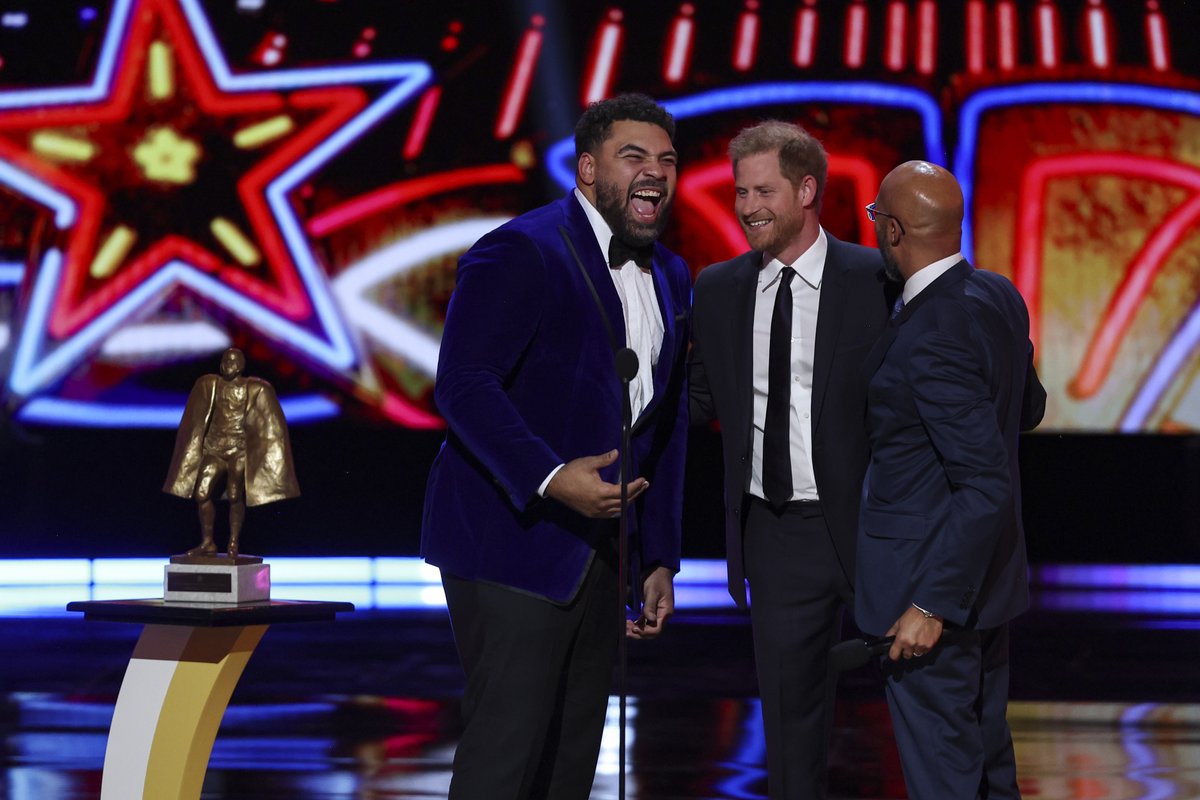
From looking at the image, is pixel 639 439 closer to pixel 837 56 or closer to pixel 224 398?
pixel 224 398

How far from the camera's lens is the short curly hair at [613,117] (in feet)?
8.06

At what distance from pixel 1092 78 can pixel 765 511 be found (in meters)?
6.08

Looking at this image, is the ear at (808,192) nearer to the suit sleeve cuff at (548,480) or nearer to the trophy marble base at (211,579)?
the suit sleeve cuff at (548,480)

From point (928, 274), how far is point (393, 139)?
6007 mm

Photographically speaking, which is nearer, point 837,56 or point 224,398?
point 224,398

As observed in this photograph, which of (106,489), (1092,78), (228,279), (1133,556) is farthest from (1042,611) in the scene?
(106,489)

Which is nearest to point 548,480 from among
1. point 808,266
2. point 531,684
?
point 531,684

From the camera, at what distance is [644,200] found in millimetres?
2463

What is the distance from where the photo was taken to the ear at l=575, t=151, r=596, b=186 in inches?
98.7

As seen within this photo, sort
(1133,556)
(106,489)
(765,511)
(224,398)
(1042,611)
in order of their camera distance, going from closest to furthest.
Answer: (765,511) → (224,398) → (1042,611) → (106,489) → (1133,556)

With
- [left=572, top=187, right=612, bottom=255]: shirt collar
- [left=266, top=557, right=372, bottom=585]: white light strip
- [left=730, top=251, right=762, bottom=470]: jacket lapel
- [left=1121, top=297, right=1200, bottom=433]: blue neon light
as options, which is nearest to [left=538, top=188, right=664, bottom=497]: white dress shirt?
[left=572, top=187, right=612, bottom=255]: shirt collar

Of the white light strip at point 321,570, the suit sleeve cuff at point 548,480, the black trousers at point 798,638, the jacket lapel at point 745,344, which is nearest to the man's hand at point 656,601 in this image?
the black trousers at point 798,638

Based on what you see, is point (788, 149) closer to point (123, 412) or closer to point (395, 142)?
point (395, 142)

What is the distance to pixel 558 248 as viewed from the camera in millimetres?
2438
